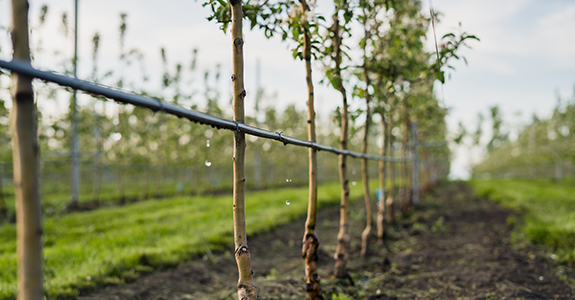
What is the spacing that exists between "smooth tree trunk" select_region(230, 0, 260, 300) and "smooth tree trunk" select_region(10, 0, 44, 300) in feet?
3.05

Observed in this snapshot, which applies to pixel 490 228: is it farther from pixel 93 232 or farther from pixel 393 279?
pixel 93 232

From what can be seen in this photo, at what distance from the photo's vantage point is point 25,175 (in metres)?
0.91

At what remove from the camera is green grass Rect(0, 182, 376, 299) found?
347cm

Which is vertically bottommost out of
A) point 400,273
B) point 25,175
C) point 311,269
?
point 400,273

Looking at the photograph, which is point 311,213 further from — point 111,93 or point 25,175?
point 25,175

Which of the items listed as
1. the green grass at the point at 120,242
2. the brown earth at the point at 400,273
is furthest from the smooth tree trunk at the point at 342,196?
the green grass at the point at 120,242

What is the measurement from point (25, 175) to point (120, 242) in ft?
15.2

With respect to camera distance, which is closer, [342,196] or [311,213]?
[311,213]

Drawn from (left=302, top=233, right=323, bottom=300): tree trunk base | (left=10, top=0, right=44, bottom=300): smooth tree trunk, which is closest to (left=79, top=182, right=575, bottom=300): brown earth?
(left=302, top=233, right=323, bottom=300): tree trunk base

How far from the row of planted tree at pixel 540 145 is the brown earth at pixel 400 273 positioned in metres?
19.7

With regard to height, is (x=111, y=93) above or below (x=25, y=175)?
above

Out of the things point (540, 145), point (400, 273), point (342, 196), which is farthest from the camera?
point (540, 145)

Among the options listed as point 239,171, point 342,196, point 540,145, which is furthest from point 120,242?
point 540,145

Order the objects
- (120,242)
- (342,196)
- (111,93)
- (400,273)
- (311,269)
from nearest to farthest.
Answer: (111,93) < (311,269) < (342,196) < (400,273) < (120,242)
